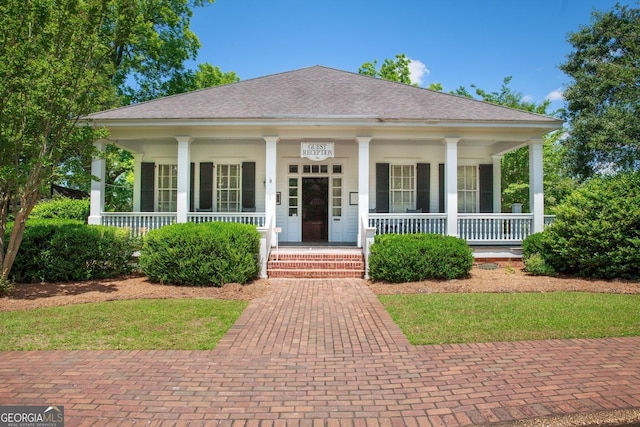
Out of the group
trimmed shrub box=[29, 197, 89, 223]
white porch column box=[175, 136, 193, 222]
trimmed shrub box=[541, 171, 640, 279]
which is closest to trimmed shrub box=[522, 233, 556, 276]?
trimmed shrub box=[541, 171, 640, 279]

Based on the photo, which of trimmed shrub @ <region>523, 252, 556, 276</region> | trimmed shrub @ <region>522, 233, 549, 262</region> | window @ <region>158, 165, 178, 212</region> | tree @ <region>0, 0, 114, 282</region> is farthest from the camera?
window @ <region>158, 165, 178, 212</region>

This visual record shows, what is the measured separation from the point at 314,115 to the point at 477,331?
23.0 feet

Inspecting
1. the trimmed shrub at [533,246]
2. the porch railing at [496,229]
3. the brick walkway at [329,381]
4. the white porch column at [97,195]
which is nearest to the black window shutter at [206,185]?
the white porch column at [97,195]

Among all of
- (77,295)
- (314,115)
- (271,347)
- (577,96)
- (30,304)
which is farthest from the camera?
(577,96)

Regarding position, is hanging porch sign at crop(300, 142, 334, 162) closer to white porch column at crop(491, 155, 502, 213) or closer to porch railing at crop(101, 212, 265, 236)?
porch railing at crop(101, 212, 265, 236)

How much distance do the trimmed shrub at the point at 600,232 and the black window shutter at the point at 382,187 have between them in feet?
15.6

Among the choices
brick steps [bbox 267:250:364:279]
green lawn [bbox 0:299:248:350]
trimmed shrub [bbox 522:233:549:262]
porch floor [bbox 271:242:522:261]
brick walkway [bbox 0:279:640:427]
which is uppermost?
trimmed shrub [bbox 522:233:549:262]

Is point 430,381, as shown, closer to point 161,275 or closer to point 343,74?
point 161,275

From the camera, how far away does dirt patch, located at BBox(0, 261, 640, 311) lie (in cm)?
721

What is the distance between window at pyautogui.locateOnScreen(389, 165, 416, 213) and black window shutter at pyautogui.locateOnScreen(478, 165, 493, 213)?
2.27m

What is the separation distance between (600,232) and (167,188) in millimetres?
12045

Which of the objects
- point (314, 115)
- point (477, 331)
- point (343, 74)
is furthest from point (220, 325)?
point (343, 74)

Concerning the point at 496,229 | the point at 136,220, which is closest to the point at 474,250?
the point at 496,229

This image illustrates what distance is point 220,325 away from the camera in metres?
5.58
